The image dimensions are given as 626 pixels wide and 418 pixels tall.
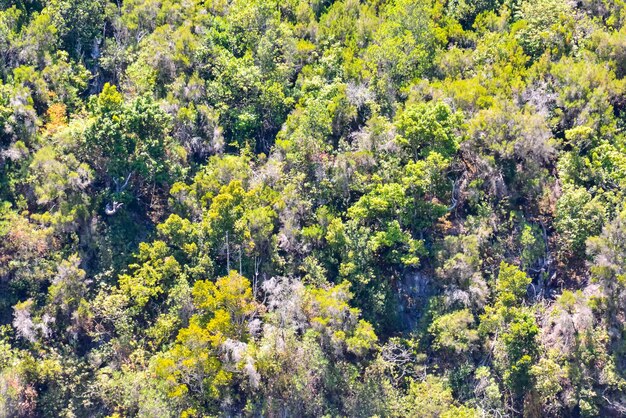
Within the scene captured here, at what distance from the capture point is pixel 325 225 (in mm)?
40969

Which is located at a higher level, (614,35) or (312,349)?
(614,35)

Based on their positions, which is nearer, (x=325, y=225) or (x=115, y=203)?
(x=325, y=225)

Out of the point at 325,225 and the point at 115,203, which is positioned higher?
the point at 325,225

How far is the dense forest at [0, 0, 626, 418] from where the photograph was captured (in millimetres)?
37719

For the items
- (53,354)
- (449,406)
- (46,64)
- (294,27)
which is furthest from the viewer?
(294,27)

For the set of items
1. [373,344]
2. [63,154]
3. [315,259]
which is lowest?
[373,344]

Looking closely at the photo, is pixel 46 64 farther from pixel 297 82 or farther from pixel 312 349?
pixel 312 349

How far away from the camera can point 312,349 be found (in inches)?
1499

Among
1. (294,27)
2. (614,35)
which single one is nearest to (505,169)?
(614,35)

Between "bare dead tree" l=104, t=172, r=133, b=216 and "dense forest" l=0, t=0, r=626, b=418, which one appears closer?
"dense forest" l=0, t=0, r=626, b=418

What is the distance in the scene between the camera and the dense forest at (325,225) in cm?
3772

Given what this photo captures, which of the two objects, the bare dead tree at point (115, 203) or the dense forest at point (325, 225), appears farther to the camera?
the bare dead tree at point (115, 203)

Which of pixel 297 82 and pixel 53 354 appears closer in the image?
pixel 53 354

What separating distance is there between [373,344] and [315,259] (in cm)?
526
